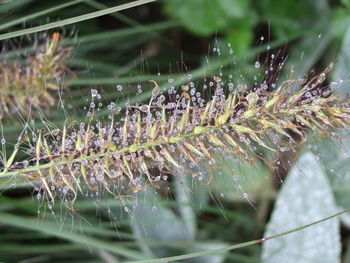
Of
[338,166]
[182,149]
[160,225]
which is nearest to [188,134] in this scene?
[182,149]

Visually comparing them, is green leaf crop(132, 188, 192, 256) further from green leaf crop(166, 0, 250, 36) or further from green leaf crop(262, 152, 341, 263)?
green leaf crop(166, 0, 250, 36)

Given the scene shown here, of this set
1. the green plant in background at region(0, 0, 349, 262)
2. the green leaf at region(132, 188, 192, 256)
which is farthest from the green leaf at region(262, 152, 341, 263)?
the green leaf at region(132, 188, 192, 256)

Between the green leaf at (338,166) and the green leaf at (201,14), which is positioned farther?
the green leaf at (201,14)

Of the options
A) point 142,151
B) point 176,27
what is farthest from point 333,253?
point 176,27

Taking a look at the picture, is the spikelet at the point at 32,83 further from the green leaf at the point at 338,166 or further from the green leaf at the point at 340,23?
the green leaf at the point at 340,23

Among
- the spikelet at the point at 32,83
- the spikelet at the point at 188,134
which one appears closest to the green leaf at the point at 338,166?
the spikelet at the point at 188,134

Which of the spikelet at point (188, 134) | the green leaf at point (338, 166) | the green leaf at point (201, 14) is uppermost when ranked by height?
the green leaf at point (201, 14)

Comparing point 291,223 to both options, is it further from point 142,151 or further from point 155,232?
point 142,151

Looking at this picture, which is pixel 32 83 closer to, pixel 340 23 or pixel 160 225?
pixel 160 225
